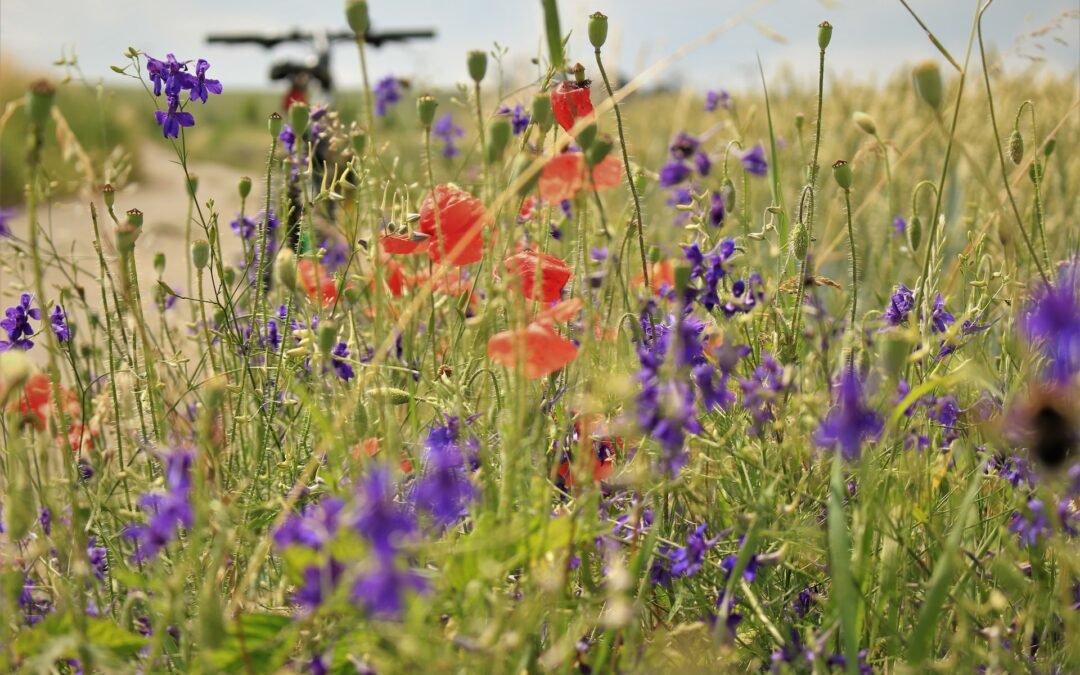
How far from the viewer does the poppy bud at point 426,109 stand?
102 cm

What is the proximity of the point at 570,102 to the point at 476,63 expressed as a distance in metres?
0.20

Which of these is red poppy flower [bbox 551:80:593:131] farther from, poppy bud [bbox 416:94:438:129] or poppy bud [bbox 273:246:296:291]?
Answer: poppy bud [bbox 273:246:296:291]

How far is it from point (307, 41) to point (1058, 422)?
19.5ft

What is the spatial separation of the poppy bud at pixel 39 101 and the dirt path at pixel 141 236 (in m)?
0.39

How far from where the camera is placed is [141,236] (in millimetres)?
1512

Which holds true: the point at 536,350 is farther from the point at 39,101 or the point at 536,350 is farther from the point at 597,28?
the point at 39,101

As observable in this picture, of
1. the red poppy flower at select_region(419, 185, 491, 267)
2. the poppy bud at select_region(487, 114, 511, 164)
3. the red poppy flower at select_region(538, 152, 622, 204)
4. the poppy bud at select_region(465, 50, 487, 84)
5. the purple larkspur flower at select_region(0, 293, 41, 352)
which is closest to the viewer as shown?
the poppy bud at select_region(487, 114, 511, 164)

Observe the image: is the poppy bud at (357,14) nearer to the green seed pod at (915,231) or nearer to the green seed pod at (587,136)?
the green seed pod at (587,136)

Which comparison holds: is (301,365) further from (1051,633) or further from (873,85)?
(873,85)

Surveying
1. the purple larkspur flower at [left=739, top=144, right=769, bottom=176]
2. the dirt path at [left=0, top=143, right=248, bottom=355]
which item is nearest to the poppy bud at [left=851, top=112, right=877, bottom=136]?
the dirt path at [left=0, top=143, right=248, bottom=355]

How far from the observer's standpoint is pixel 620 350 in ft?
3.83

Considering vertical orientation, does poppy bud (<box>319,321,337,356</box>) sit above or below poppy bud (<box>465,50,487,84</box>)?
below

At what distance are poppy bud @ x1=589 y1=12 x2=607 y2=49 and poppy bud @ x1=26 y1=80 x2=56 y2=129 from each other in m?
0.56

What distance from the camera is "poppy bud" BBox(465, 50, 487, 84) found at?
101cm
